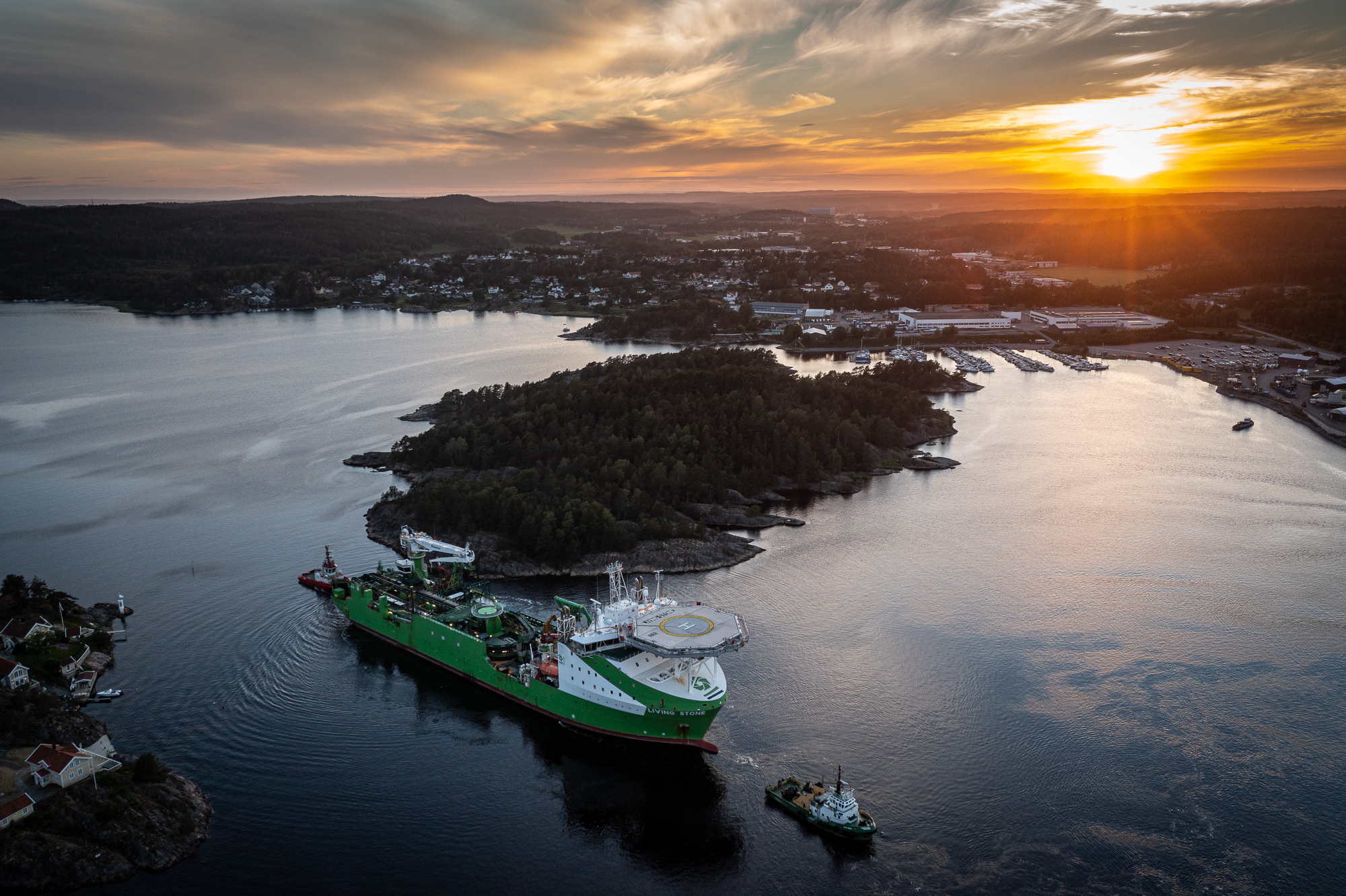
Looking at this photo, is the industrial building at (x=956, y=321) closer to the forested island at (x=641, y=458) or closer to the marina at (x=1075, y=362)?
the marina at (x=1075, y=362)

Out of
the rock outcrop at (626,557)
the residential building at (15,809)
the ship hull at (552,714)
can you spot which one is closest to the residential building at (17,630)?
the ship hull at (552,714)

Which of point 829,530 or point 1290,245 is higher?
point 1290,245

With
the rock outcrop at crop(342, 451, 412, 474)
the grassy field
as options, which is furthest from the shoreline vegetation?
the grassy field

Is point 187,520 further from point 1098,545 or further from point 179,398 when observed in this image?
point 1098,545

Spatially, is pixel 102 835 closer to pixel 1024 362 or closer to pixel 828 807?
pixel 828 807

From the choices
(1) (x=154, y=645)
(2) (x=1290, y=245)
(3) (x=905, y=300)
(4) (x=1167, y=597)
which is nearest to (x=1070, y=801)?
(4) (x=1167, y=597)

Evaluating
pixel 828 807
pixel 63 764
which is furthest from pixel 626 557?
pixel 63 764
